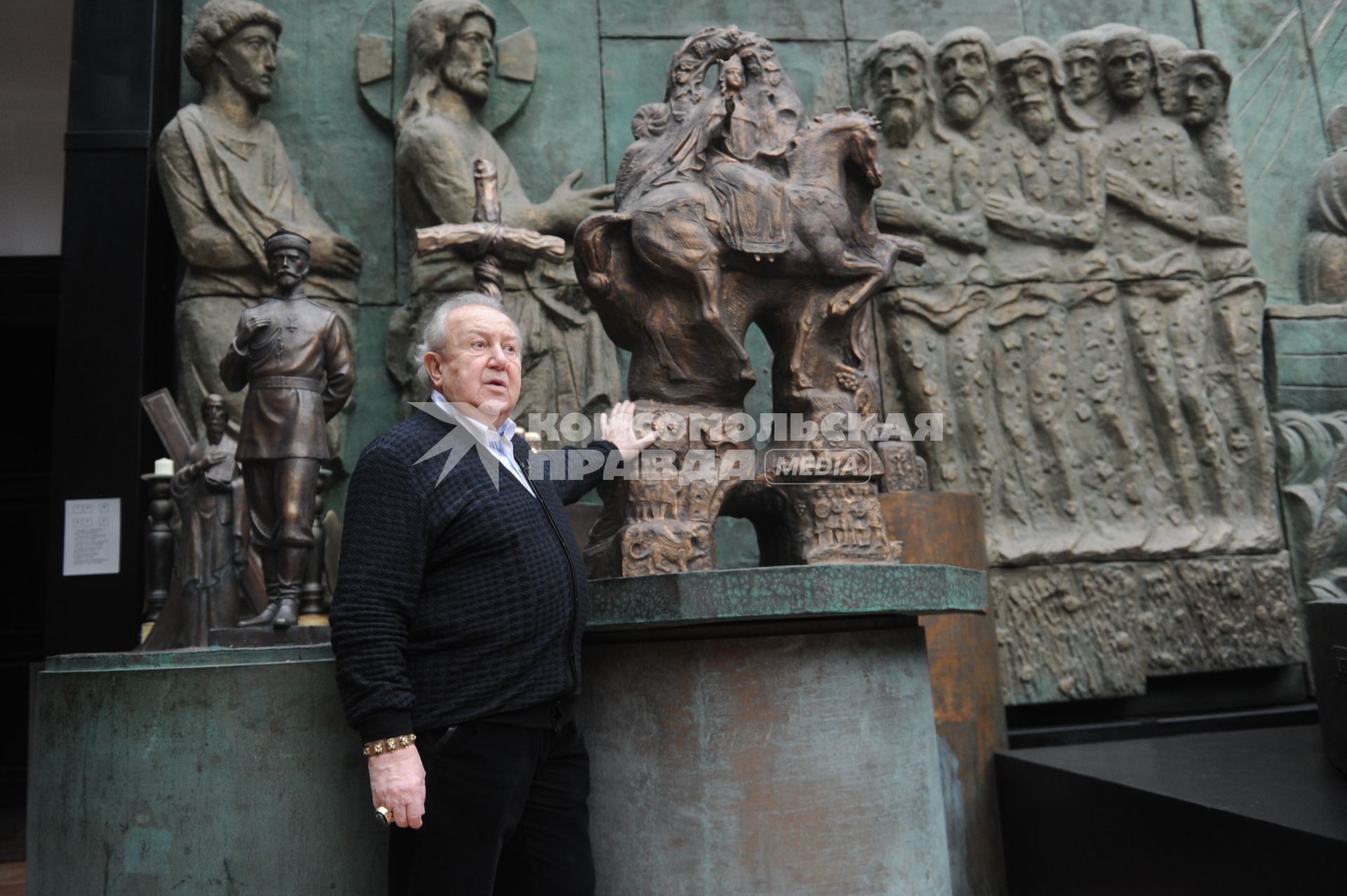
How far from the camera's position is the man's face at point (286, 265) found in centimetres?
371

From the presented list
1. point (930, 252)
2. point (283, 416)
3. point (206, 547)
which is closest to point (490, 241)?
point (283, 416)

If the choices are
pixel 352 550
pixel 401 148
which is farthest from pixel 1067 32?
pixel 352 550

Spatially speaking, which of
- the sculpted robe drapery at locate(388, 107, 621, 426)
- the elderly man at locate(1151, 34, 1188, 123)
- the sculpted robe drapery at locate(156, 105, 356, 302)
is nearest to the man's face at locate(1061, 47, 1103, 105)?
the elderly man at locate(1151, 34, 1188, 123)

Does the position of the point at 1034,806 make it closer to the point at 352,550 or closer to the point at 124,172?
the point at 352,550

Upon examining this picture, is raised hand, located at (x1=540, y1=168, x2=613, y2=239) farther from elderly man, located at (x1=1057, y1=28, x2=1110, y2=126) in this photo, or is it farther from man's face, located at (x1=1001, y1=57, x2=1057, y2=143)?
elderly man, located at (x1=1057, y1=28, x2=1110, y2=126)

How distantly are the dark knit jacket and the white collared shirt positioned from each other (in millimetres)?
54

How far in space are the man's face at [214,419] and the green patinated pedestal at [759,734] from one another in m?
2.66

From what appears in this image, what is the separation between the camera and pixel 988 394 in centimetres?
536

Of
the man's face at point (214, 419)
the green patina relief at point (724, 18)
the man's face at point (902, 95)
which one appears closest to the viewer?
the man's face at point (214, 419)

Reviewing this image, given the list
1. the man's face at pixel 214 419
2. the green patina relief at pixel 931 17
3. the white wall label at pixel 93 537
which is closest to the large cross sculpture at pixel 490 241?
the man's face at pixel 214 419

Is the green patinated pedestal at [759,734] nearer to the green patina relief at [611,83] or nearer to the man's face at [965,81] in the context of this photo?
the green patina relief at [611,83]

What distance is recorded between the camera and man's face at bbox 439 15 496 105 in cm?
528

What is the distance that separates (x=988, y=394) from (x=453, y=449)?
397 centimetres

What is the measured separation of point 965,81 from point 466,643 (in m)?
4.76
